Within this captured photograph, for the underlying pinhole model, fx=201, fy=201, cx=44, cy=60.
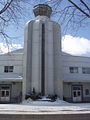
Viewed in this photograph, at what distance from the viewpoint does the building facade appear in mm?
31719

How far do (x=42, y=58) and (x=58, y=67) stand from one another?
2.99 meters

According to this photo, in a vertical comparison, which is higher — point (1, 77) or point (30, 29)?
point (30, 29)

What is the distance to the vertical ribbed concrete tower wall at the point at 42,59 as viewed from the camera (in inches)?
1241

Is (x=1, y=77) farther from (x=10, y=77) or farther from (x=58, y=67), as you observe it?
(x=58, y=67)

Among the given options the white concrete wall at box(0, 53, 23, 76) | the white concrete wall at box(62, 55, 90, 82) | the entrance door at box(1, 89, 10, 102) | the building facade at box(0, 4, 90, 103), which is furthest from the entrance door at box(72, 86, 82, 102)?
the entrance door at box(1, 89, 10, 102)

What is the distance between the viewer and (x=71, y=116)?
676 cm

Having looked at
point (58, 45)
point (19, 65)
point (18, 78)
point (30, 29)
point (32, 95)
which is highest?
point (30, 29)

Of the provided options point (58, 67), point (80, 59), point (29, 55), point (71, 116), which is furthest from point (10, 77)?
point (71, 116)

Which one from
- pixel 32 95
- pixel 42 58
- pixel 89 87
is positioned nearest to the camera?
pixel 32 95

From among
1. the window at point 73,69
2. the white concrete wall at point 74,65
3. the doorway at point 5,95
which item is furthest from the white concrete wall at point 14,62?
the window at point 73,69

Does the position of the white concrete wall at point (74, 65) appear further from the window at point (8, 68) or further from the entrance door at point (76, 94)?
the window at point (8, 68)

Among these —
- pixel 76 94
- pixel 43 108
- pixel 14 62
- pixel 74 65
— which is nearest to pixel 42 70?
pixel 14 62

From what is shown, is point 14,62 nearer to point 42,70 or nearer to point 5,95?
point 5,95

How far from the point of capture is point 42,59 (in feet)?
107
